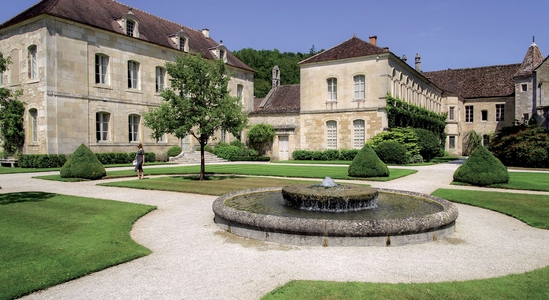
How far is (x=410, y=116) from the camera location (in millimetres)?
30234

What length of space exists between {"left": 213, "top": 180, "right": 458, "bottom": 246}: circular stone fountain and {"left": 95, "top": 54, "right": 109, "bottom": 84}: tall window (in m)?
19.0

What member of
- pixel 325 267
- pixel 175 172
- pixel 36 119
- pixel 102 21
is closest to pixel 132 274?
pixel 325 267

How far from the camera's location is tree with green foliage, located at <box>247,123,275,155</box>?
104ft

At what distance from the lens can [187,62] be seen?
14.1 meters

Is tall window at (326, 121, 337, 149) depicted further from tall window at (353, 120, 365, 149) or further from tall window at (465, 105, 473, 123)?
tall window at (465, 105, 473, 123)

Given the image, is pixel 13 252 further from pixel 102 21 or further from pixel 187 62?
pixel 102 21

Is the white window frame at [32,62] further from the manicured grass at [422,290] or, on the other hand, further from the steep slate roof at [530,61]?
the steep slate roof at [530,61]

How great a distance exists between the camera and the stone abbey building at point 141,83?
71.5ft

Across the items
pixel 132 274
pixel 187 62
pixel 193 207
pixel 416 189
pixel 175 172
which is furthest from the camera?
pixel 175 172

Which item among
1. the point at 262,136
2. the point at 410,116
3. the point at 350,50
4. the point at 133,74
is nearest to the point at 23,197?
the point at 133,74

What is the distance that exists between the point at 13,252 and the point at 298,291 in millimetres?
4106

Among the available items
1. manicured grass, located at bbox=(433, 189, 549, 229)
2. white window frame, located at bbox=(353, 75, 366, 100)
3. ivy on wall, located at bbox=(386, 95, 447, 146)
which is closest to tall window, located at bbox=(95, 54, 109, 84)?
white window frame, located at bbox=(353, 75, 366, 100)

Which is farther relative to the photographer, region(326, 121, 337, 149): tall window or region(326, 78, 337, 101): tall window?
region(326, 78, 337, 101): tall window

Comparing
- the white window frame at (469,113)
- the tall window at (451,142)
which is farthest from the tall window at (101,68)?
the white window frame at (469,113)
